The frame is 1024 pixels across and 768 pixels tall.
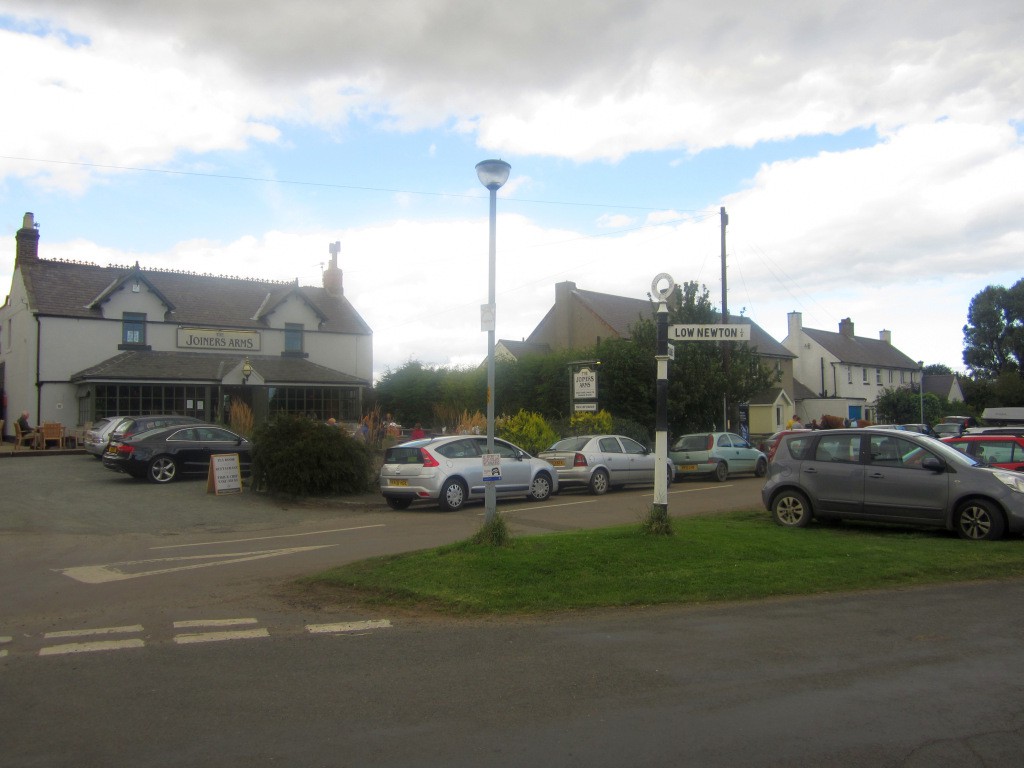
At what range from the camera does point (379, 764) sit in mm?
4574

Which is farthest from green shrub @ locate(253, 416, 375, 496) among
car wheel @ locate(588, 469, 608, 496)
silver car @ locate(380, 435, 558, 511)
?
car wheel @ locate(588, 469, 608, 496)

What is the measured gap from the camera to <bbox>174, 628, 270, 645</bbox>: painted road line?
7.25 meters

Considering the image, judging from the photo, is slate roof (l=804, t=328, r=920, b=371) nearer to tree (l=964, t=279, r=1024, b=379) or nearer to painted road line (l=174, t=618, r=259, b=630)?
tree (l=964, t=279, r=1024, b=379)

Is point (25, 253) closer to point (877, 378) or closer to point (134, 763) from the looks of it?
point (134, 763)

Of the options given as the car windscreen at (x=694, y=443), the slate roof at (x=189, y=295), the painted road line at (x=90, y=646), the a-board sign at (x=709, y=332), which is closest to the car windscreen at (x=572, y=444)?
the car windscreen at (x=694, y=443)

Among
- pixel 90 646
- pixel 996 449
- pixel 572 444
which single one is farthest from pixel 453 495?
pixel 90 646

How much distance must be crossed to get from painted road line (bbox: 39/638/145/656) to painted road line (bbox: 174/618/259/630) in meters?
0.56

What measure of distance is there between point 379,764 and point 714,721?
6.49ft

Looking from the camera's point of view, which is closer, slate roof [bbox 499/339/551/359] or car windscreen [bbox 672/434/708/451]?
car windscreen [bbox 672/434/708/451]

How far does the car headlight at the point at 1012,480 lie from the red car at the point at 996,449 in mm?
4299

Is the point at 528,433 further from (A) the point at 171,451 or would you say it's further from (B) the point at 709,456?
(A) the point at 171,451

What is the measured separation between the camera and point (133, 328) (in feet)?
125

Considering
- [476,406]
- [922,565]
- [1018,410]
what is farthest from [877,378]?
[922,565]

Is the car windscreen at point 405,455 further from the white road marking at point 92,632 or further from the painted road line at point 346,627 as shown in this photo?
the white road marking at point 92,632
